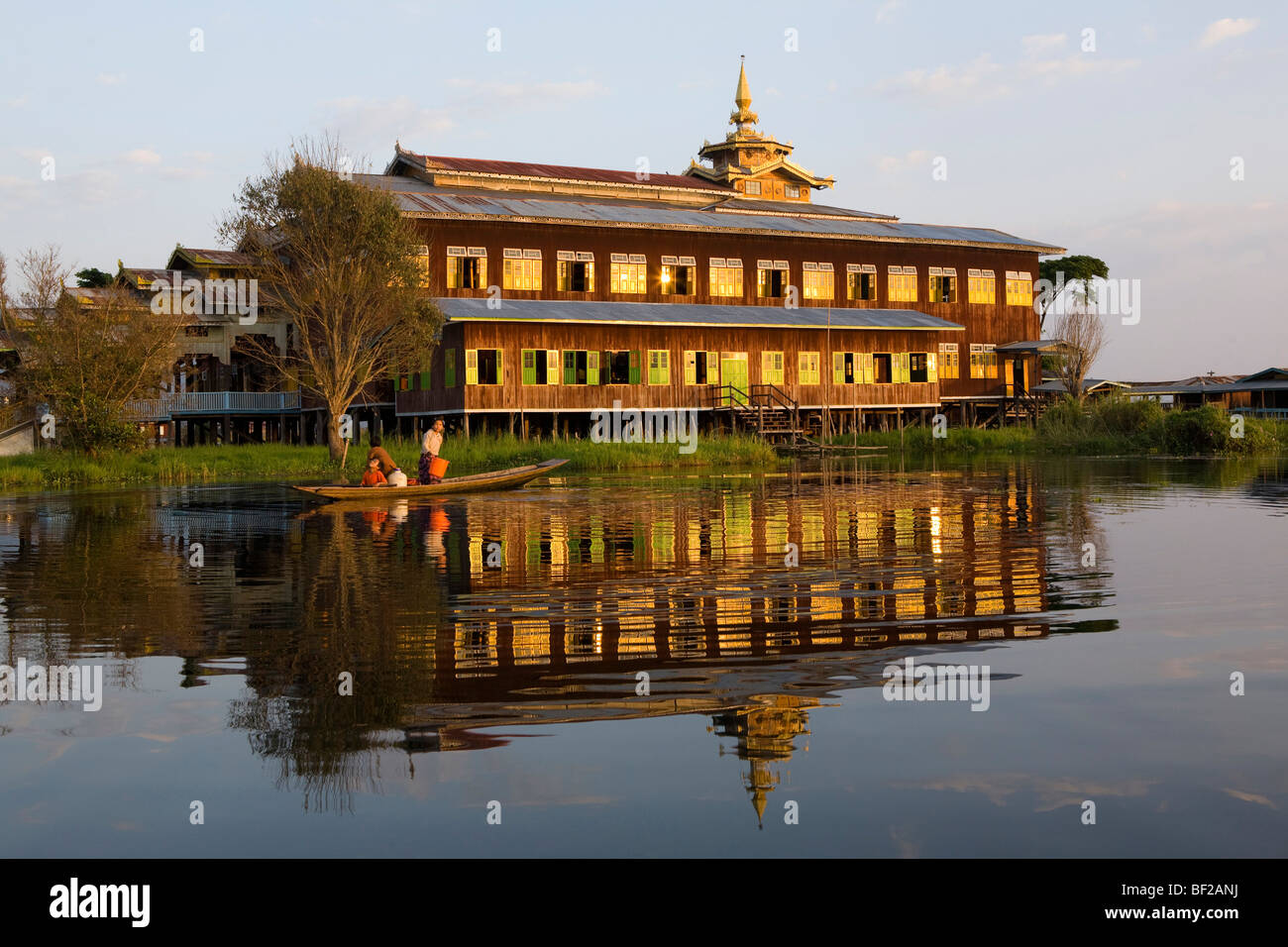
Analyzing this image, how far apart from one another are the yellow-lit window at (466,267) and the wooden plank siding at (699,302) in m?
0.21

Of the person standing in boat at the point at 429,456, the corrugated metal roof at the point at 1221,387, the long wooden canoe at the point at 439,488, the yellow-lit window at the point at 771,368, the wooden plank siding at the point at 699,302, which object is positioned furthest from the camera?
the corrugated metal roof at the point at 1221,387

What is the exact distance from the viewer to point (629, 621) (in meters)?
10.2

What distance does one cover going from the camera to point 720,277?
53.0m

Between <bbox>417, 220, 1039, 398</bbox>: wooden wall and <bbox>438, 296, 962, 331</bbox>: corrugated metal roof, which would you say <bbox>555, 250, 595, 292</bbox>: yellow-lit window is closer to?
<bbox>417, 220, 1039, 398</bbox>: wooden wall

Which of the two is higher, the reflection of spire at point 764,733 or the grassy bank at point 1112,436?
the grassy bank at point 1112,436

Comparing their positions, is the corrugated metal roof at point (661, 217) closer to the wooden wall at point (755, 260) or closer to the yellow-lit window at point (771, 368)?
the wooden wall at point (755, 260)

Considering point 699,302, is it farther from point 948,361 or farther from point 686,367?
point 948,361

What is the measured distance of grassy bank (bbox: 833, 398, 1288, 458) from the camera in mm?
45969

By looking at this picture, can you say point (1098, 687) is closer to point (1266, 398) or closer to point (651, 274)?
point (651, 274)

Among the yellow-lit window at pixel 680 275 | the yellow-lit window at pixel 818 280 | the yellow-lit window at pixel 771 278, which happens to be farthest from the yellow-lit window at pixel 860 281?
the yellow-lit window at pixel 680 275

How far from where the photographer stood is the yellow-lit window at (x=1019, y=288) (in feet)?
197

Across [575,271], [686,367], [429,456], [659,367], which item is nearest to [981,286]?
[686,367]

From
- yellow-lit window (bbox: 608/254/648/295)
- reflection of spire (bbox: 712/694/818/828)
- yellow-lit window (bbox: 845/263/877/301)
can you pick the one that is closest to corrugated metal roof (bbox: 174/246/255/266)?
yellow-lit window (bbox: 608/254/648/295)
